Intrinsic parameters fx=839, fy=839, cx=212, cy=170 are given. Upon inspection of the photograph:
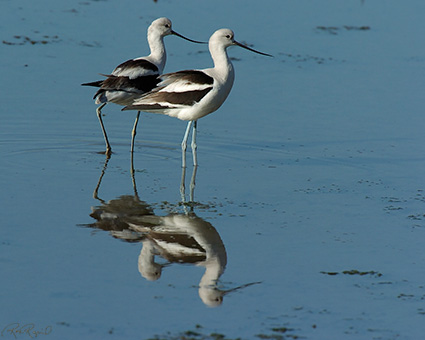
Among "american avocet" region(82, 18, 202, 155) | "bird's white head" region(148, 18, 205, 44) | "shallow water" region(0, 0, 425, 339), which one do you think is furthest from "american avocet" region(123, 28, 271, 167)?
"bird's white head" region(148, 18, 205, 44)

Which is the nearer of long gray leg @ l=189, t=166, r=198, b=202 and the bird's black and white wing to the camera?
long gray leg @ l=189, t=166, r=198, b=202

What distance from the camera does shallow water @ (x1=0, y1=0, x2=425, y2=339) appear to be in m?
5.06

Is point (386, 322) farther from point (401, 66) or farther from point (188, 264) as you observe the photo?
point (401, 66)

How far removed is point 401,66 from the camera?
12.1m

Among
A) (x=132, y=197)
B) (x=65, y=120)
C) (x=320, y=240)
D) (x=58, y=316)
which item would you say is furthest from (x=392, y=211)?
(x=65, y=120)

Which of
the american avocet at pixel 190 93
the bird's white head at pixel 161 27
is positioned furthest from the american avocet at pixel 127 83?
the bird's white head at pixel 161 27

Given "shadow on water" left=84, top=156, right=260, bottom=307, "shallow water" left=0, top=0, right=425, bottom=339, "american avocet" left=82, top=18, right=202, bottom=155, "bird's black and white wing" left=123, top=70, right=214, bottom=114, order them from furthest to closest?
1. "american avocet" left=82, top=18, right=202, bottom=155
2. "bird's black and white wing" left=123, top=70, right=214, bottom=114
3. "shadow on water" left=84, top=156, right=260, bottom=307
4. "shallow water" left=0, top=0, right=425, bottom=339

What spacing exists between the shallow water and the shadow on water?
20mm

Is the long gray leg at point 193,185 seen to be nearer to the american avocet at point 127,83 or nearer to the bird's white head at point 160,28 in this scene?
the american avocet at point 127,83

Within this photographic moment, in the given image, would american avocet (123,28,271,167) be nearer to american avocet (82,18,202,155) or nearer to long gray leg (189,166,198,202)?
long gray leg (189,166,198,202)

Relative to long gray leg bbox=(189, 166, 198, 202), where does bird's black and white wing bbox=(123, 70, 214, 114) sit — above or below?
above

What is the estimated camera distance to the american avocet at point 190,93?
316 inches

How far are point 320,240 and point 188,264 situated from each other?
1.19 m

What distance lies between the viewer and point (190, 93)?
8.02 metres
